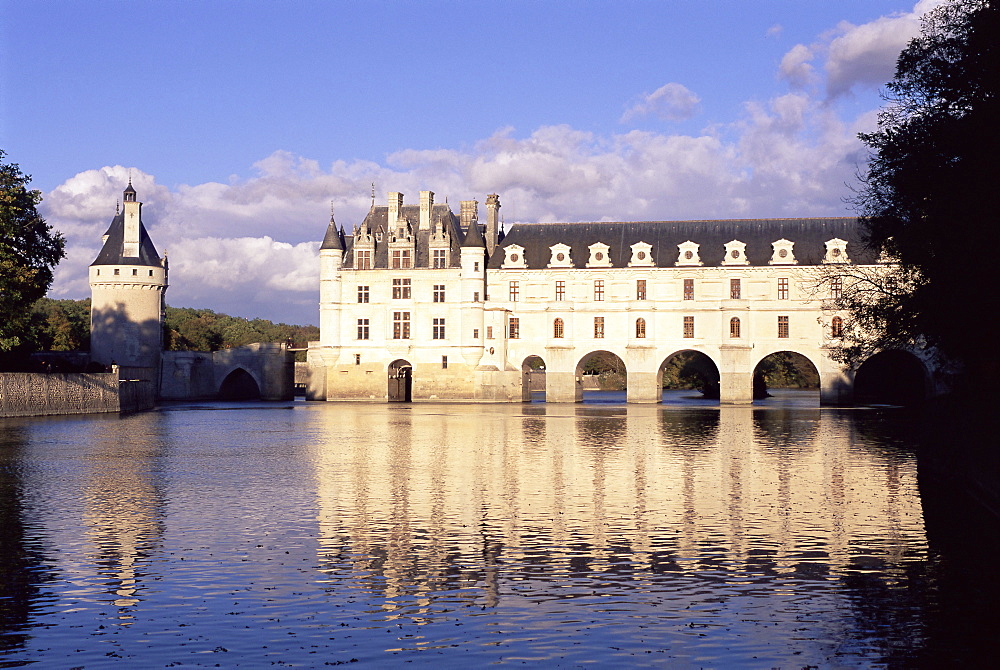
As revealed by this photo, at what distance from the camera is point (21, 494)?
2122 cm

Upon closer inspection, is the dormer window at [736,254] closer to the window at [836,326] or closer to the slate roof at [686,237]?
the slate roof at [686,237]

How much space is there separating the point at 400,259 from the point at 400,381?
883 centimetres

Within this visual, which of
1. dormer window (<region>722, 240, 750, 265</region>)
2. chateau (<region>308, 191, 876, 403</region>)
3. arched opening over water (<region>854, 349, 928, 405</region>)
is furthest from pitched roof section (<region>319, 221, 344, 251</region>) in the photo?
arched opening over water (<region>854, 349, 928, 405</region>)

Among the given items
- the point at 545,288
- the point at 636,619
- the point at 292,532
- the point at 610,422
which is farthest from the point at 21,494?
the point at 545,288

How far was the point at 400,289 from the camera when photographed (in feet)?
242

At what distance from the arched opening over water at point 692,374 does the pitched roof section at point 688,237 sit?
684cm

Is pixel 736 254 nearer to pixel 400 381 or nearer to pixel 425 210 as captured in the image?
pixel 425 210

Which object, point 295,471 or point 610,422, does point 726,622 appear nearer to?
point 295,471

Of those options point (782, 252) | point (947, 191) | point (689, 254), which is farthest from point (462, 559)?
point (782, 252)

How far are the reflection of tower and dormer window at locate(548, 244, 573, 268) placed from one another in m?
29.6

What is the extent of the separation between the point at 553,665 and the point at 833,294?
60155 millimetres

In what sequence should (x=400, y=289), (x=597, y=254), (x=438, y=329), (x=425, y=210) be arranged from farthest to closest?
(x=425, y=210) < (x=400, y=289) < (x=438, y=329) < (x=597, y=254)

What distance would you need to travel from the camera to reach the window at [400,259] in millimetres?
73625

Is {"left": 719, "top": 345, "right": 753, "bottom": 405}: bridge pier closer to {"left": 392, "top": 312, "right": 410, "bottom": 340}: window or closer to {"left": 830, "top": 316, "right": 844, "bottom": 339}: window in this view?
{"left": 830, "top": 316, "right": 844, "bottom": 339}: window
